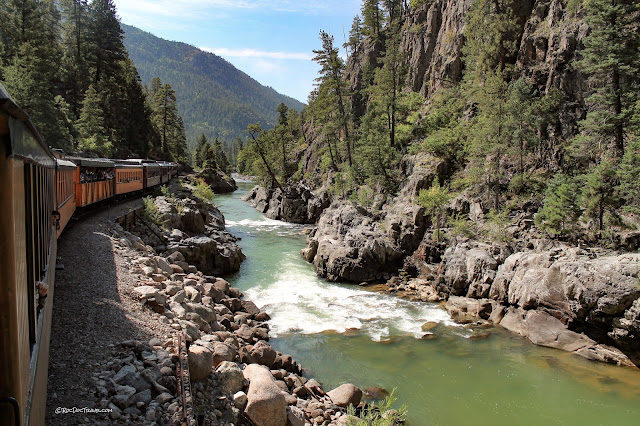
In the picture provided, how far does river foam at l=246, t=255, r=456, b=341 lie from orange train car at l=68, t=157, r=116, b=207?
343 inches

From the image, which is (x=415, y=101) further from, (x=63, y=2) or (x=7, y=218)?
(x=63, y=2)

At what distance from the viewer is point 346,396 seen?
958 cm

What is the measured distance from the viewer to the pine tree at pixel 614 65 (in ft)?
59.7

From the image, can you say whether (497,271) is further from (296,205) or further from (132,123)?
(132,123)

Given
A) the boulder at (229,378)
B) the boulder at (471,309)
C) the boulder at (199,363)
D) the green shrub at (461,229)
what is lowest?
the boulder at (471,309)

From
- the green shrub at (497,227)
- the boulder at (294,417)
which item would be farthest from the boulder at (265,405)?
the green shrub at (497,227)

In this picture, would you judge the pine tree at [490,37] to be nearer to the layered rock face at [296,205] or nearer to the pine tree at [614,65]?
the pine tree at [614,65]

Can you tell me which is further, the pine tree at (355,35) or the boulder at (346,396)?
the pine tree at (355,35)

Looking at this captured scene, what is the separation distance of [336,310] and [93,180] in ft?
43.4

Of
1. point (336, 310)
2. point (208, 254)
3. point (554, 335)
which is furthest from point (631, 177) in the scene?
point (208, 254)

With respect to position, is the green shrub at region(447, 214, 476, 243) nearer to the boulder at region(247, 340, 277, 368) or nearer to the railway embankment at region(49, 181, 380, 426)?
the railway embankment at region(49, 181, 380, 426)

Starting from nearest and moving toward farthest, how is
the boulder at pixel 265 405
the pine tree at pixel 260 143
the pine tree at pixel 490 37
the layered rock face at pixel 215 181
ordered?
the boulder at pixel 265 405 → the pine tree at pixel 490 37 → the pine tree at pixel 260 143 → the layered rock face at pixel 215 181

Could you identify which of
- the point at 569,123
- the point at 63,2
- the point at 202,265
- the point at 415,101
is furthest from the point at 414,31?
→ the point at 63,2

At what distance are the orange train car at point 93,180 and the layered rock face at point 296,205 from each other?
22710 mm
